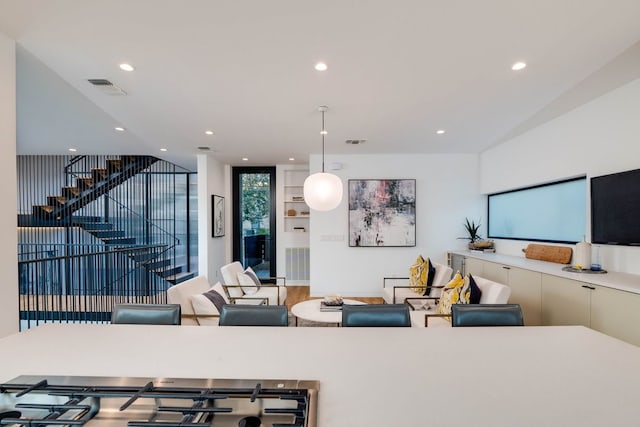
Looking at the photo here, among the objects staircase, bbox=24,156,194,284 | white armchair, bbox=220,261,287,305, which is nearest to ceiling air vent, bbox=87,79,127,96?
white armchair, bbox=220,261,287,305

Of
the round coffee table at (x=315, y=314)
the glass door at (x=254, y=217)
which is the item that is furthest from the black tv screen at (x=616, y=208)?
the glass door at (x=254, y=217)

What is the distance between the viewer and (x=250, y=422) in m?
0.81

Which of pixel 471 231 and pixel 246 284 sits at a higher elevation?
pixel 471 231

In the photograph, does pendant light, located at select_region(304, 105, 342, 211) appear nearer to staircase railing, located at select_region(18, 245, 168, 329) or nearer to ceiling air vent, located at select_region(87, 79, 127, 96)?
ceiling air vent, located at select_region(87, 79, 127, 96)

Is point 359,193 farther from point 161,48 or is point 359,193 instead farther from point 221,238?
point 161,48

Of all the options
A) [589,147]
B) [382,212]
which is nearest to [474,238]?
[382,212]

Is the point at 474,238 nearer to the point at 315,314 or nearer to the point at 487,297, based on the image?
the point at 487,297

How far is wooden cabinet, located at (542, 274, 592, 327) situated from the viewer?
2.46 m

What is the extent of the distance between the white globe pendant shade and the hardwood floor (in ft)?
7.68

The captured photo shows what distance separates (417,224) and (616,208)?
9.40ft

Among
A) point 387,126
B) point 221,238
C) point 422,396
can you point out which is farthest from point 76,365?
point 221,238

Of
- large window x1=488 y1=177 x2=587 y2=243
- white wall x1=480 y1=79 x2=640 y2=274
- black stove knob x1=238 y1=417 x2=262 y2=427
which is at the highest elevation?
white wall x1=480 y1=79 x2=640 y2=274

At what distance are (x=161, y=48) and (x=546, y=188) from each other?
15.2 ft

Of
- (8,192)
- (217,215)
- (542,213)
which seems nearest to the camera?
(8,192)
